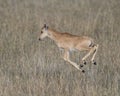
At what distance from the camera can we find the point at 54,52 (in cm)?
1109

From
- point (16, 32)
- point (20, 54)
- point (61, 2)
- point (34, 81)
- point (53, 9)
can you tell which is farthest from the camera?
point (61, 2)

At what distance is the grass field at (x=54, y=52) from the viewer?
325 inches

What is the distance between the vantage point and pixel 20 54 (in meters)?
10.9

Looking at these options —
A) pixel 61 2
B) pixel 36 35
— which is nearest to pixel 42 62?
pixel 36 35

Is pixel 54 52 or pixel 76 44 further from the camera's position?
pixel 54 52

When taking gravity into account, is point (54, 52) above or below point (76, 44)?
below

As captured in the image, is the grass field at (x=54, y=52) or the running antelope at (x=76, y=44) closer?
the grass field at (x=54, y=52)

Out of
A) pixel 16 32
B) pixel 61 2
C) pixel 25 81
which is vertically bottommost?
pixel 25 81

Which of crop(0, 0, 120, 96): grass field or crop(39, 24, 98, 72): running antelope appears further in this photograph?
crop(39, 24, 98, 72): running antelope

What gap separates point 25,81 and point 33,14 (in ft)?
25.6

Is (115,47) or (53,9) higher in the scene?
(53,9)

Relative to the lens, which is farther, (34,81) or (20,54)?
(20,54)

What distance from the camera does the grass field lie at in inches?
325

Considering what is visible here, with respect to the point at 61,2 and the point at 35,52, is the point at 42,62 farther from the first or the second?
the point at 61,2
